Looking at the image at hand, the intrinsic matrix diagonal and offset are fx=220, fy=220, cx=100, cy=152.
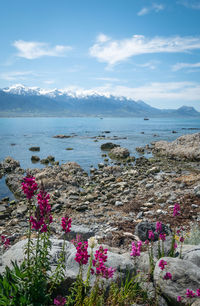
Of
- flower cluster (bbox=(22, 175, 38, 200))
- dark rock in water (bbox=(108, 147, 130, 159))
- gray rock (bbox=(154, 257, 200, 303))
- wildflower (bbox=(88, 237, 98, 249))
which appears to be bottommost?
dark rock in water (bbox=(108, 147, 130, 159))

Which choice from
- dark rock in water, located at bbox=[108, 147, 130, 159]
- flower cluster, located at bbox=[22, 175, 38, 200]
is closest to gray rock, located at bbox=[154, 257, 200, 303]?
flower cluster, located at bbox=[22, 175, 38, 200]

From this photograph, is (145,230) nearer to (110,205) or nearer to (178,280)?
(178,280)

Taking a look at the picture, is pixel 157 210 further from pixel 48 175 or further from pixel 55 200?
pixel 48 175

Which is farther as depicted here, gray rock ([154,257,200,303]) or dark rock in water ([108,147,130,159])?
dark rock in water ([108,147,130,159])

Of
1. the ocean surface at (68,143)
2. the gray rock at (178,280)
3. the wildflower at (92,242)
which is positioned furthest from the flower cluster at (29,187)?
the ocean surface at (68,143)

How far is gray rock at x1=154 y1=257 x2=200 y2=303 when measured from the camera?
4.04 metres

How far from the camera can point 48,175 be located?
1981 cm

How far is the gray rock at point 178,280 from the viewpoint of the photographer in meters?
4.04

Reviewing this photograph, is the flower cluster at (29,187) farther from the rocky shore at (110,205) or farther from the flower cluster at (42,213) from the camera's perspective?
the rocky shore at (110,205)

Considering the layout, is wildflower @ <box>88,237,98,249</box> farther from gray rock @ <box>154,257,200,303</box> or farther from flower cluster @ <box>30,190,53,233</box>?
gray rock @ <box>154,257,200,303</box>

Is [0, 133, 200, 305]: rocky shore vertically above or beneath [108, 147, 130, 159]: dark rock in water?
beneath

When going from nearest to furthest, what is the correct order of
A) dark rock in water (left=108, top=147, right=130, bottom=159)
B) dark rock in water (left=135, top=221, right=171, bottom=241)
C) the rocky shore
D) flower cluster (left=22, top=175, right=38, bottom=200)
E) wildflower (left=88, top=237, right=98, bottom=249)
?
flower cluster (left=22, top=175, right=38, bottom=200)
wildflower (left=88, top=237, right=98, bottom=249)
dark rock in water (left=135, top=221, right=171, bottom=241)
the rocky shore
dark rock in water (left=108, top=147, right=130, bottom=159)

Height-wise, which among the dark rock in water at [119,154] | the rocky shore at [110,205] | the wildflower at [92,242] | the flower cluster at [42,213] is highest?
the flower cluster at [42,213]

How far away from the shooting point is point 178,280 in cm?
411
